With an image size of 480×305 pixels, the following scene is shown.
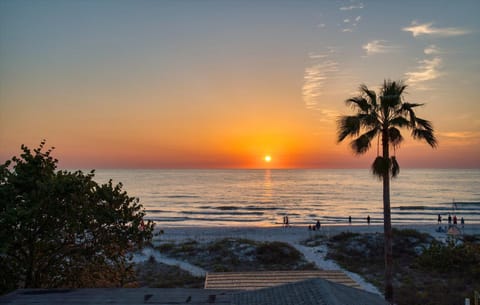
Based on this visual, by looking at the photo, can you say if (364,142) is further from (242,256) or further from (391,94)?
(242,256)

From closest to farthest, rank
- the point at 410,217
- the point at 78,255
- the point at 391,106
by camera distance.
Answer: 1. the point at 78,255
2. the point at 391,106
3. the point at 410,217

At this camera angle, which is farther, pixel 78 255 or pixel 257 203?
pixel 257 203

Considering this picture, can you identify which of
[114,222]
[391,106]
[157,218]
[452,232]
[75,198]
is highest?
[391,106]

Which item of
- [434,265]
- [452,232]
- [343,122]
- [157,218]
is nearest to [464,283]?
[434,265]

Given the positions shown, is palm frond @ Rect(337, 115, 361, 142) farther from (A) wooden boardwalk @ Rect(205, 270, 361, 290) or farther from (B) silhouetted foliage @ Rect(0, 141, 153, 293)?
(B) silhouetted foliage @ Rect(0, 141, 153, 293)

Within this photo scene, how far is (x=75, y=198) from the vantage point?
30.1 feet

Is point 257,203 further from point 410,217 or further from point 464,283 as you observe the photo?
point 464,283

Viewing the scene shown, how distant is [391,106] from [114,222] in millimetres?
9945

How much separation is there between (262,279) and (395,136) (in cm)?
701

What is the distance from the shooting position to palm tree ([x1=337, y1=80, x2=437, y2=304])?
12.0 meters

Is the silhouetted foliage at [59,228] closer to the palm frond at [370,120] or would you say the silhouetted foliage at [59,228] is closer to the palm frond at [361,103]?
the palm frond at [370,120]

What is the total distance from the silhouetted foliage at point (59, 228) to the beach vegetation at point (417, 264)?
11.0 meters

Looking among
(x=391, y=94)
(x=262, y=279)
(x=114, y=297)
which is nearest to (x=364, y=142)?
(x=391, y=94)

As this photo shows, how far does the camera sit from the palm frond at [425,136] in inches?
472
